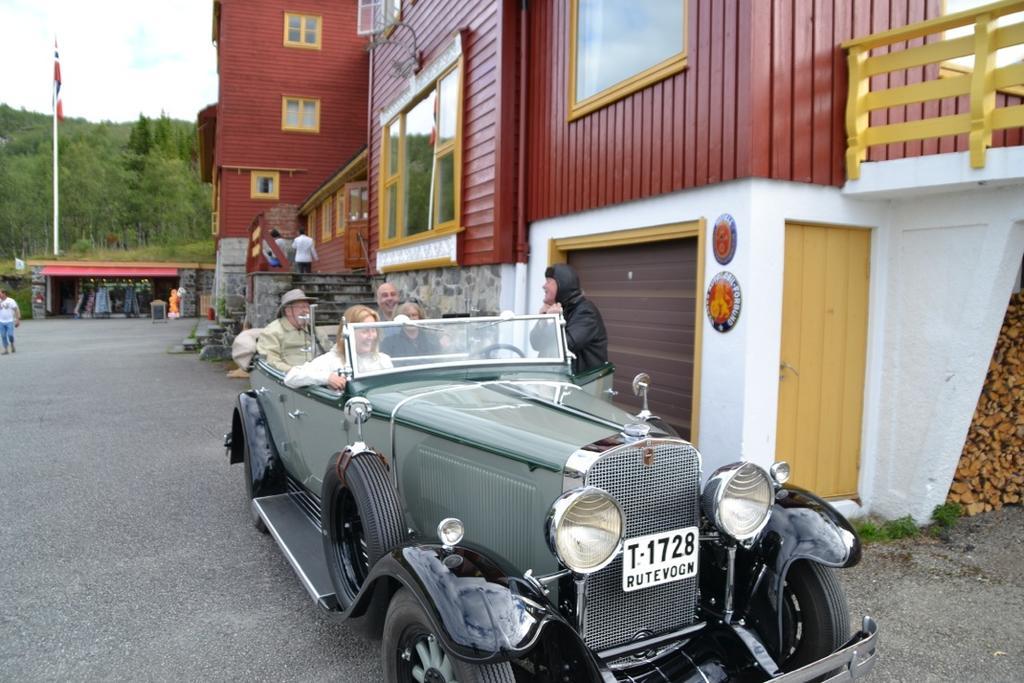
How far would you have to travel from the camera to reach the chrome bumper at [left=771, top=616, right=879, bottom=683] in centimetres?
224

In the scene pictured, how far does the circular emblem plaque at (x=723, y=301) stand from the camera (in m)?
4.69

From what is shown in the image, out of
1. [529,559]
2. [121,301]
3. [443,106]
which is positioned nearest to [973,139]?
[529,559]

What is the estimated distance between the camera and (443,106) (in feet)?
30.9

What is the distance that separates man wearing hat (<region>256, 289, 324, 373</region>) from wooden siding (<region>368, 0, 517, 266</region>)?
2.91 m

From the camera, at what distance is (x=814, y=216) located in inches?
190

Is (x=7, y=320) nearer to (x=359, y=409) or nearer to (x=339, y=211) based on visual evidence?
(x=339, y=211)

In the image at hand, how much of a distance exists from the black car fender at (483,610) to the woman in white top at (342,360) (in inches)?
55.4

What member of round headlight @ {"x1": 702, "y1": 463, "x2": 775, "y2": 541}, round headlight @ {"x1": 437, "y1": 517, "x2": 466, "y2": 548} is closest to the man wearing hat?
round headlight @ {"x1": 437, "y1": 517, "x2": 466, "y2": 548}

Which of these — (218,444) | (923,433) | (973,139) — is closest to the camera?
(973,139)

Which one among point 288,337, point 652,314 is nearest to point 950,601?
point 652,314

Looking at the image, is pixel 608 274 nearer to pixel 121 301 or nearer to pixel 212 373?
pixel 212 373

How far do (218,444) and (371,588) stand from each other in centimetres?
538

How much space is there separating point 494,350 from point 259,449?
6.03 ft

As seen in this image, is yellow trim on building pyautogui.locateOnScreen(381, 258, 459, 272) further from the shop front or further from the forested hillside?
the forested hillside
